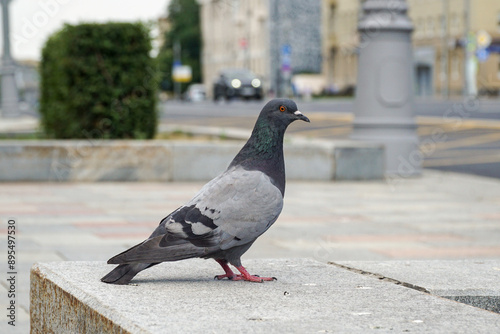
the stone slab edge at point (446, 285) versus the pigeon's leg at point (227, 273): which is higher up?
the pigeon's leg at point (227, 273)

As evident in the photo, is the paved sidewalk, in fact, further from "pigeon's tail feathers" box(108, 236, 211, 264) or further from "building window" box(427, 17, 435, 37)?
"building window" box(427, 17, 435, 37)

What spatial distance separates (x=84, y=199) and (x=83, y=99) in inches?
113

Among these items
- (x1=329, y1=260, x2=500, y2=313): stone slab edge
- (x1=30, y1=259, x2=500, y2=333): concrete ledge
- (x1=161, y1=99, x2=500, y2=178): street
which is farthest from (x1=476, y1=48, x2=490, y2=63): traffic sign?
(x1=30, y1=259, x2=500, y2=333): concrete ledge

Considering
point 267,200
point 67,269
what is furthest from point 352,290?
point 67,269

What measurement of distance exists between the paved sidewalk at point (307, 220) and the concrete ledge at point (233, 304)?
926 mm

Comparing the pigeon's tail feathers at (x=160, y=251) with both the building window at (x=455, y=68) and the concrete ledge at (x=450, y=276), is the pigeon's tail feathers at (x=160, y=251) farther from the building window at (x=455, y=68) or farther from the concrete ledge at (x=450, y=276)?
the building window at (x=455, y=68)

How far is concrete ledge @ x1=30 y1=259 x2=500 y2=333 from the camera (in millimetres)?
3080

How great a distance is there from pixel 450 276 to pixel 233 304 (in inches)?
47.4

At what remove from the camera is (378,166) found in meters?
12.2

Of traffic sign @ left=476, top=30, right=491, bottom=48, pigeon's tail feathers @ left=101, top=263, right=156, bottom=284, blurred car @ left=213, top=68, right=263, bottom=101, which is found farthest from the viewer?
traffic sign @ left=476, top=30, right=491, bottom=48

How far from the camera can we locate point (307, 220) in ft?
28.0

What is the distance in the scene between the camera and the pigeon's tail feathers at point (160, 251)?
3527mm

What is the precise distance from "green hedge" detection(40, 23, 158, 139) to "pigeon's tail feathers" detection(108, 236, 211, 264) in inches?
361

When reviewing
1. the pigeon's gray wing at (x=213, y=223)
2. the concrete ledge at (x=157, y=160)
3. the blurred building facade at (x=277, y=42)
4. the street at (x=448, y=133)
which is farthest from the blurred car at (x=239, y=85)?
the pigeon's gray wing at (x=213, y=223)
